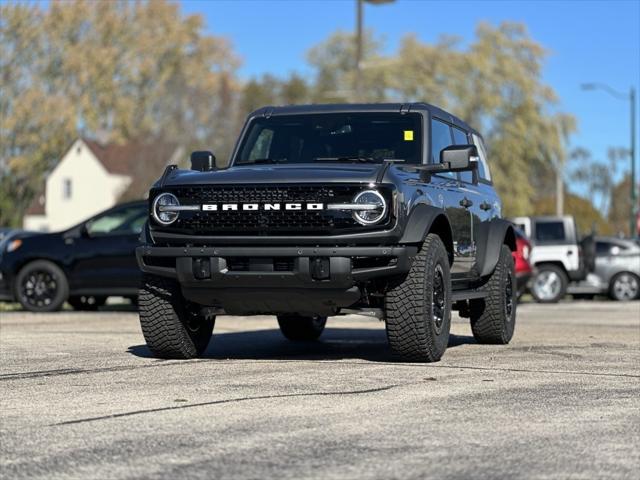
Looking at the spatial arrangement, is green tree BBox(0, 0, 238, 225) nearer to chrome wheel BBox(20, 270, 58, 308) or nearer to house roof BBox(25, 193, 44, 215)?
house roof BBox(25, 193, 44, 215)

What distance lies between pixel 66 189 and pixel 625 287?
5902 cm

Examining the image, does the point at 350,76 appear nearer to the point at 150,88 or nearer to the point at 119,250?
the point at 150,88

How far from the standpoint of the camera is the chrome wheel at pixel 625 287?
96.6ft

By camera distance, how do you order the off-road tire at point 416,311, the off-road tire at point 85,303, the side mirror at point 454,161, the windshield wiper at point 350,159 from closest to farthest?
1. the off-road tire at point 416,311
2. the side mirror at point 454,161
3. the windshield wiper at point 350,159
4. the off-road tire at point 85,303

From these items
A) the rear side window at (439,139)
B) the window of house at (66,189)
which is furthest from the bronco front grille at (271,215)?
the window of house at (66,189)

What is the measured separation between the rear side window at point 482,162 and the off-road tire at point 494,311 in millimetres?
925

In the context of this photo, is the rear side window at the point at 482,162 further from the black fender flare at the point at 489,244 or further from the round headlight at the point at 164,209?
the round headlight at the point at 164,209

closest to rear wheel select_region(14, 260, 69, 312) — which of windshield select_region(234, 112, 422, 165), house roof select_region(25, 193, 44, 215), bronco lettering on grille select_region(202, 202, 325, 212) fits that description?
windshield select_region(234, 112, 422, 165)

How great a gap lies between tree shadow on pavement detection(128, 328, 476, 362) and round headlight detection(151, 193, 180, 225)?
1.32 metres

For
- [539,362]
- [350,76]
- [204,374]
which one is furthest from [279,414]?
[350,76]

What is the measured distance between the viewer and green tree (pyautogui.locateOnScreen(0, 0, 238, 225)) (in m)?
73.7

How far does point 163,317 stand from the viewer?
31.9 ft

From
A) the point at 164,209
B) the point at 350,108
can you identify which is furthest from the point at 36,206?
the point at 164,209

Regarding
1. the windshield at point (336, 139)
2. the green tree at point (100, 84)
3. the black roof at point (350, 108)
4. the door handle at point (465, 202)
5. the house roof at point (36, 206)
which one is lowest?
the door handle at point (465, 202)
